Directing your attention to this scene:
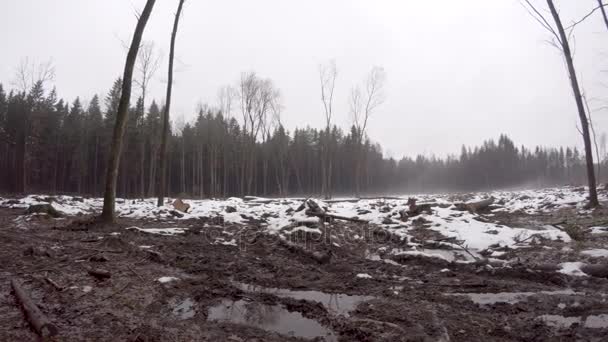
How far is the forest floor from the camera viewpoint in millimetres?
2936

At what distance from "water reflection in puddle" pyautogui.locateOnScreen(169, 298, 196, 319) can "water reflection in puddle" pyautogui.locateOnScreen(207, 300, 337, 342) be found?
217mm

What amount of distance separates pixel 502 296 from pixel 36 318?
5.23 m

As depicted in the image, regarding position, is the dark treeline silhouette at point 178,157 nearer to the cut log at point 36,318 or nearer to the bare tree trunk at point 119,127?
the bare tree trunk at point 119,127

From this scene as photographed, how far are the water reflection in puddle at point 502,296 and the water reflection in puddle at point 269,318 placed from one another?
7.06 ft

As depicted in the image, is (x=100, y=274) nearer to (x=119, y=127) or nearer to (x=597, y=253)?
(x=119, y=127)

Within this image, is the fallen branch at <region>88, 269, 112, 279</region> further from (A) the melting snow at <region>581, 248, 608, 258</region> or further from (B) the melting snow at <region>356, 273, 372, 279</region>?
(A) the melting snow at <region>581, 248, 608, 258</region>

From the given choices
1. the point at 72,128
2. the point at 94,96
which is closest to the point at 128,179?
the point at 72,128

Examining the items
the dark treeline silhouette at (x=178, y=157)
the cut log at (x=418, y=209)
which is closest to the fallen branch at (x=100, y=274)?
the cut log at (x=418, y=209)

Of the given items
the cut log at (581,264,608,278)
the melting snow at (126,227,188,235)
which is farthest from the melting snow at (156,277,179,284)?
the cut log at (581,264,608,278)

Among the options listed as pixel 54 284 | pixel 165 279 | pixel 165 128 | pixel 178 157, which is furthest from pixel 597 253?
pixel 178 157

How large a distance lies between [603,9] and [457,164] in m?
82.1

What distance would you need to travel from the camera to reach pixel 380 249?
7105 mm

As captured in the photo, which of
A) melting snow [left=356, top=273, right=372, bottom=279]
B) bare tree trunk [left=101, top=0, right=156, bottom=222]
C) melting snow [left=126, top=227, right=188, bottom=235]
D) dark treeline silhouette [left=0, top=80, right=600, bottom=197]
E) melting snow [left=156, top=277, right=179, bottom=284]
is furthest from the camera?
dark treeline silhouette [left=0, top=80, right=600, bottom=197]

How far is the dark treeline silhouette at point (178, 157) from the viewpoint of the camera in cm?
3512
